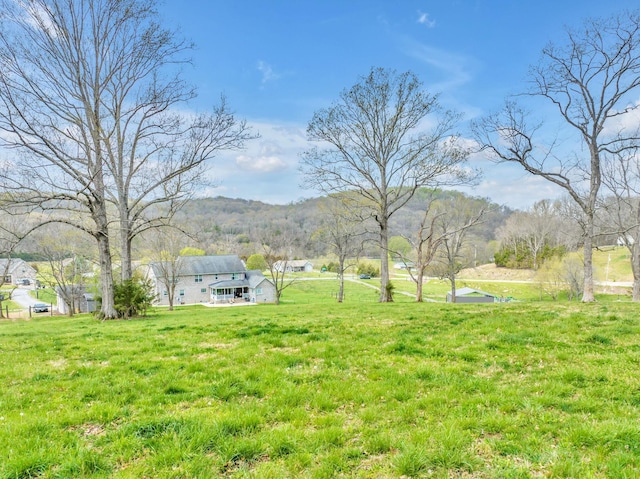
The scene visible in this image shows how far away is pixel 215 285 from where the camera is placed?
47.8 m

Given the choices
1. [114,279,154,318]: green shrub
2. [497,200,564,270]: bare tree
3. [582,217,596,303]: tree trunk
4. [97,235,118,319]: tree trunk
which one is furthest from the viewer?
[497,200,564,270]: bare tree

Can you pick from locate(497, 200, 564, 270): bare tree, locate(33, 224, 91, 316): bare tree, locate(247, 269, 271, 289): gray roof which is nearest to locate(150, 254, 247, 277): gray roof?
locate(247, 269, 271, 289): gray roof

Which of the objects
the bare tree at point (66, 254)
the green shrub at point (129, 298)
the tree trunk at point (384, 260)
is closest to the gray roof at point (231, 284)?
the bare tree at point (66, 254)

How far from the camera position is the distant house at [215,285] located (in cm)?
4781

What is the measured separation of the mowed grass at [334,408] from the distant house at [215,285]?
41.1 meters

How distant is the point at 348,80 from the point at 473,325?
Answer: 51.4 feet

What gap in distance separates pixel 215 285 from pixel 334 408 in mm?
46073

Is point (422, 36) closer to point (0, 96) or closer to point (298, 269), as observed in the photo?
point (0, 96)

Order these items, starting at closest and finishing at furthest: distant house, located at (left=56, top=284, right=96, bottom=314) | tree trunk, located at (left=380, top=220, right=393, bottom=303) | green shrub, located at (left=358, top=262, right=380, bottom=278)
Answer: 1. tree trunk, located at (left=380, top=220, right=393, bottom=303)
2. distant house, located at (left=56, top=284, right=96, bottom=314)
3. green shrub, located at (left=358, top=262, right=380, bottom=278)

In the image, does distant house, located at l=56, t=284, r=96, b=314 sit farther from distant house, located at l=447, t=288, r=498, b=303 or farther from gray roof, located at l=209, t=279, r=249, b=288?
distant house, located at l=447, t=288, r=498, b=303

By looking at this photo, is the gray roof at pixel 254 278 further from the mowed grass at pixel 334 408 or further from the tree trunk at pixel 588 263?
the mowed grass at pixel 334 408

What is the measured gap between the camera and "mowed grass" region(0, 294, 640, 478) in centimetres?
310

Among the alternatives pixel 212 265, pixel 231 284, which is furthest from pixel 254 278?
pixel 212 265

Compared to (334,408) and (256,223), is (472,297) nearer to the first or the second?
(334,408)
